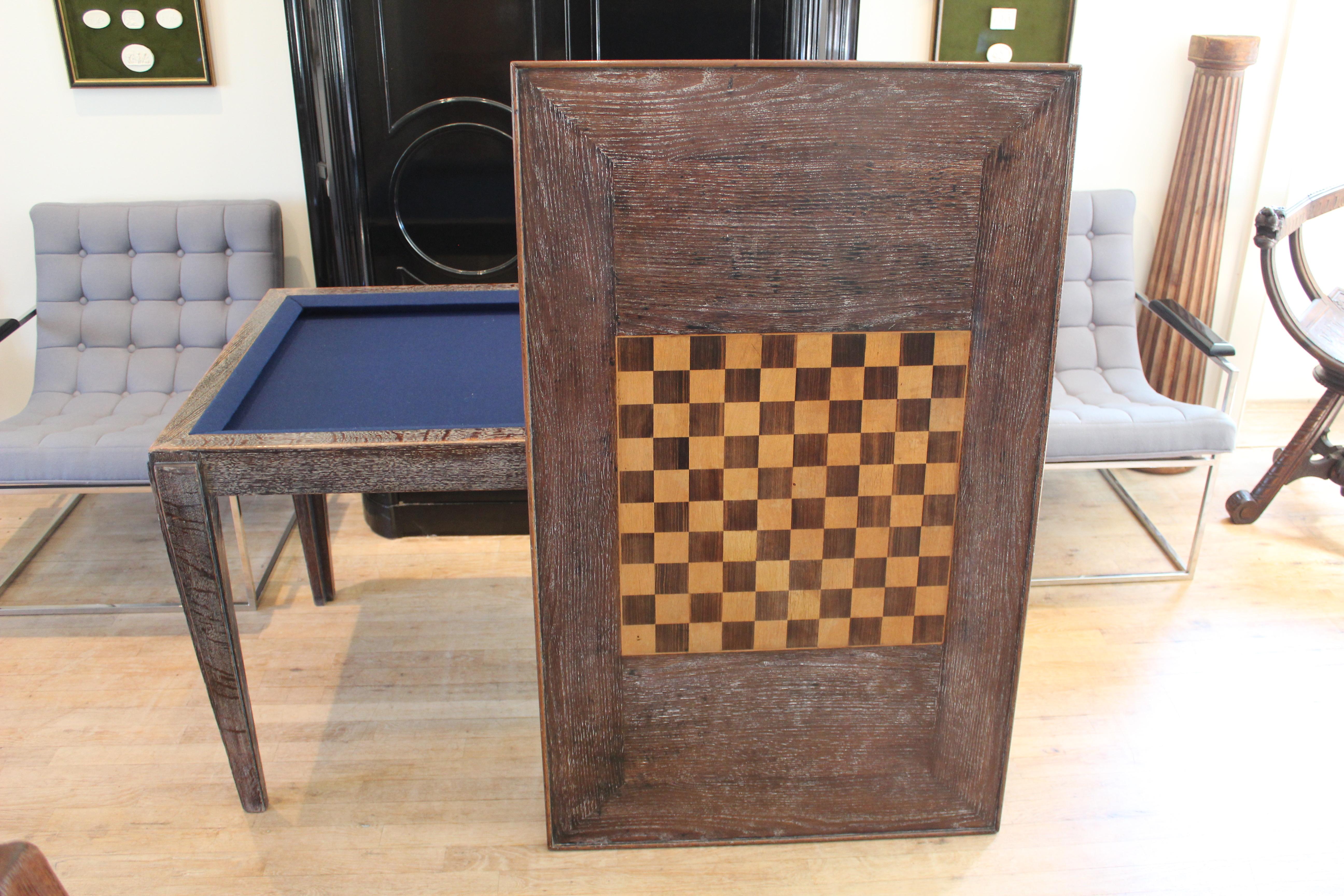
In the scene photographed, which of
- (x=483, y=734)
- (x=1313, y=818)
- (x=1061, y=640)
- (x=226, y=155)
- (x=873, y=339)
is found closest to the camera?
(x=873, y=339)

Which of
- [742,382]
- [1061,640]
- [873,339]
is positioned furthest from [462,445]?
[1061,640]

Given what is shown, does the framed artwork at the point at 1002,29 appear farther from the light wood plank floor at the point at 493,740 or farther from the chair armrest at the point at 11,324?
the chair armrest at the point at 11,324

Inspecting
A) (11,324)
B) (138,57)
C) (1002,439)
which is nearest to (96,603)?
(11,324)

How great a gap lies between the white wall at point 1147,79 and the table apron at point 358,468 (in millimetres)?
2220

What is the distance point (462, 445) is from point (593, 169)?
21.9 inches

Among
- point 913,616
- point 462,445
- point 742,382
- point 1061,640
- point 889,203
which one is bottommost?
point 1061,640

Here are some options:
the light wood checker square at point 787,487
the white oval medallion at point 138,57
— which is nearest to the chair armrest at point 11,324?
the white oval medallion at point 138,57

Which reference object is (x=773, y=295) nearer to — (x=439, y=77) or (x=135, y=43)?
(x=439, y=77)

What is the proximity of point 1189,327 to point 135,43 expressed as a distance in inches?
134

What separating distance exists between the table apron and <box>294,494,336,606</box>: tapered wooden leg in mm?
897

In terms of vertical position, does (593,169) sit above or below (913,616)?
above

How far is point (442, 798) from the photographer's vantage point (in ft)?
6.91

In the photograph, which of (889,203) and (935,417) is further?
(935,417)

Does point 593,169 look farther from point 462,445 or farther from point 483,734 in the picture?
point 483,734
